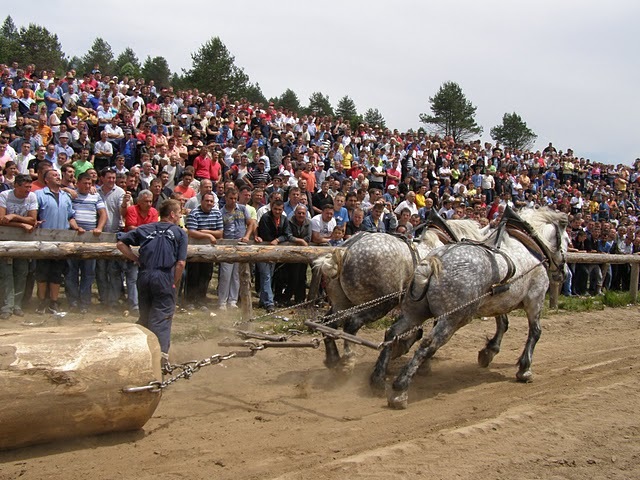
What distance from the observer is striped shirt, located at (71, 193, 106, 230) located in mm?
9391

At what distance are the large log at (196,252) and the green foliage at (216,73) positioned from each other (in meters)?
44.8

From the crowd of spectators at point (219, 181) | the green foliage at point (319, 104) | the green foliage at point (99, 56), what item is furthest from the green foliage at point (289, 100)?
the crowd of spectators at point (219, 181)

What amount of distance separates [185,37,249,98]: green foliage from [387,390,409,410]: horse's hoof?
1886 inches

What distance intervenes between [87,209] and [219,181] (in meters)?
4.84

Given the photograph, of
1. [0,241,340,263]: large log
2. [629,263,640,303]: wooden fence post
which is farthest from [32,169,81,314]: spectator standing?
[629,263,640,303]: wooden fence post

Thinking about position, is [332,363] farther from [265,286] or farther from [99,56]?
[99,56]

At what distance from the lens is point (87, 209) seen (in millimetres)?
9453

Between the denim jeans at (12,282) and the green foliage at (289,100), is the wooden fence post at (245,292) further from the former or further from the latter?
the green foliage at (289,100)

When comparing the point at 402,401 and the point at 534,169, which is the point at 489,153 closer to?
the point at 534,169

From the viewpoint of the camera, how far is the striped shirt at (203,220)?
32.5 feet

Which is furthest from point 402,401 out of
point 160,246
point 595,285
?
point 595,285

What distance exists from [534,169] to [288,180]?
1815 cm

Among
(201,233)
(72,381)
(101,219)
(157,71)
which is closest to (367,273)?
(201,233)

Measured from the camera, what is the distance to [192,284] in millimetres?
10219
